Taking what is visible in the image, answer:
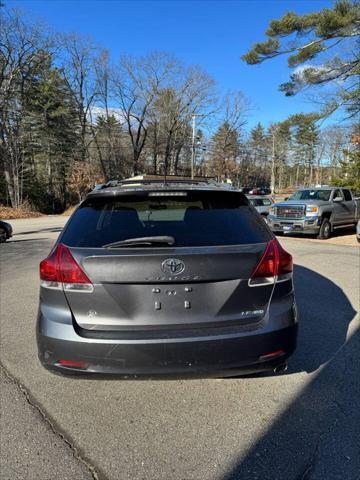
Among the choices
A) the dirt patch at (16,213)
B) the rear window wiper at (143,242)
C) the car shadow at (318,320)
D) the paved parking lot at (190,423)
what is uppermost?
the rear window wiper at (143,242)

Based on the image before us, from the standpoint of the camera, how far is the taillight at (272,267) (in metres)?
2.75

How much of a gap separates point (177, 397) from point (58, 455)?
3.40 ft

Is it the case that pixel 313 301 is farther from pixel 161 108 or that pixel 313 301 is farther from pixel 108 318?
pixel 161 108

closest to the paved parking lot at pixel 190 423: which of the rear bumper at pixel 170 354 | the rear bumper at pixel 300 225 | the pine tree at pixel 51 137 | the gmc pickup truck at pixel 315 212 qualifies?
the rear bumper at pixel 170 354

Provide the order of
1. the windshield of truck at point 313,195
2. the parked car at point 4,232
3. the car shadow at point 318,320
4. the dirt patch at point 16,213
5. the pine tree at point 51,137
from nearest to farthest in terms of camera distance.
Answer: the car shadow at point 318,320
the parked car at point 4,232
the windshield of truck at point 313,195
the dirt patch at point 16,213
the pine tree at point 51,137

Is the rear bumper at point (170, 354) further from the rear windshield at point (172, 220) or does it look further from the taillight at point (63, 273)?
the rear windshield at point (172, 220)

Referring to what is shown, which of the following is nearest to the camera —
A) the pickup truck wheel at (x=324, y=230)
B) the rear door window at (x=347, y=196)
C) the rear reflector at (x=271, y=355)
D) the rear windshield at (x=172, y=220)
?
the rear reflector at (x=271, y=355)

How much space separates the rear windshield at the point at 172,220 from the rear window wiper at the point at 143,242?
2.4 inches

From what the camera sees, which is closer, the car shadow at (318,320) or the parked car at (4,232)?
the car shadow at (318,320)

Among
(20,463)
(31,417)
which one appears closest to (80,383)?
(31,417)

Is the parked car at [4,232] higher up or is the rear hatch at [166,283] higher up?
the rear hatch at [166,283]

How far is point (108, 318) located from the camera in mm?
2658

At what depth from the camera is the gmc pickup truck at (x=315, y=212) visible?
605 inches

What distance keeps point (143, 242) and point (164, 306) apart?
1.50 ft
